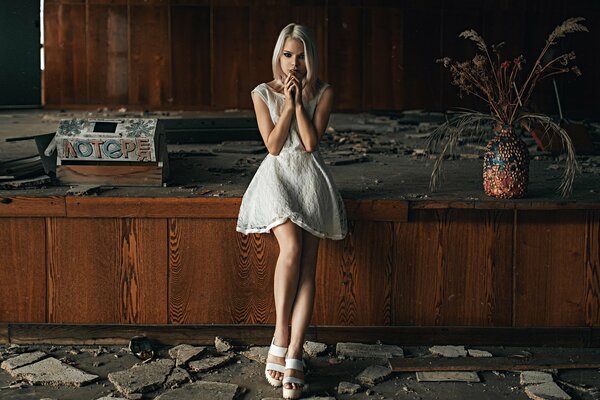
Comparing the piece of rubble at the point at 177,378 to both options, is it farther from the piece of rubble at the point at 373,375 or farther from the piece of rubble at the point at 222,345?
the piece of rubble at the point at 373,375

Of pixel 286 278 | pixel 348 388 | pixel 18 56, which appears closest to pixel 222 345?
pixel 286 278

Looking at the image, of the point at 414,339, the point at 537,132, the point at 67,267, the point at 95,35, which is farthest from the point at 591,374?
the point at 95,35

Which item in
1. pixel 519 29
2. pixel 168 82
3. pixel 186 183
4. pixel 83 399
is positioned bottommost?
pixel 83 399

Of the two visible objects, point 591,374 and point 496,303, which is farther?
point 496,303

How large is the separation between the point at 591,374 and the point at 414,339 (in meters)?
0.69

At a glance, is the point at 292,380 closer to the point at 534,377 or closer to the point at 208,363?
the point at 208,363

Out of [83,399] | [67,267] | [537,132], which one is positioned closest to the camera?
[83,399]

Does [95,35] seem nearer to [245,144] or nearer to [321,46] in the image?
[321,46]

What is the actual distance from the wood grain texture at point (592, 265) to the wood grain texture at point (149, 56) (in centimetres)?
684

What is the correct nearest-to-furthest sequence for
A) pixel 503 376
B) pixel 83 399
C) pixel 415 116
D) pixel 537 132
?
pixel 83 399, pixel 503 376, pixel 537 132, pixel 415 116

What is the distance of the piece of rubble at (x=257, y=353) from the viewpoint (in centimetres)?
335

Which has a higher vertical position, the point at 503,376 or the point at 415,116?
the point at 415,116

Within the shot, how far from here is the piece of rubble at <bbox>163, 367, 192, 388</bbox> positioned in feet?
10.1

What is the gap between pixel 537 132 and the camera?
594 cm
